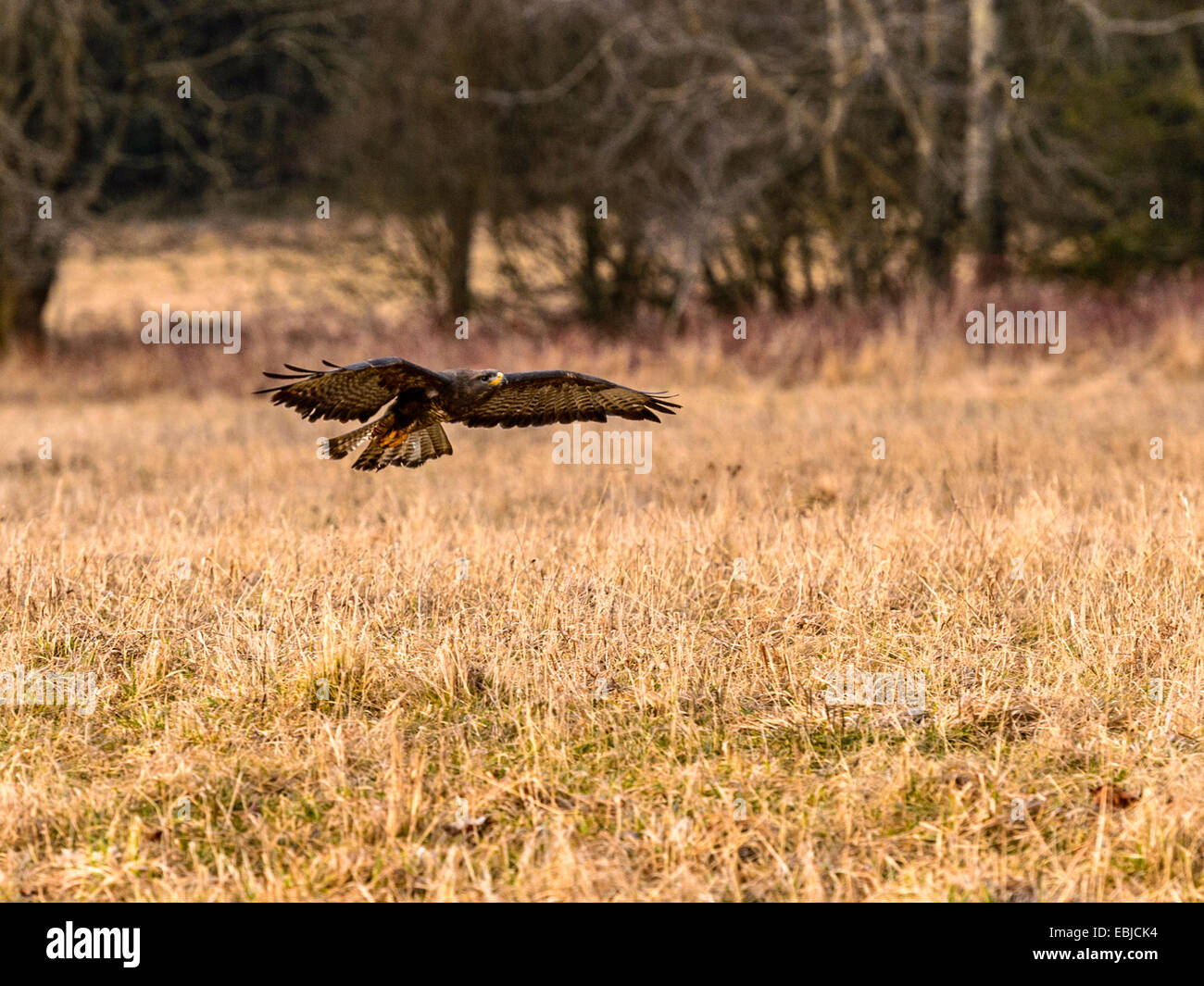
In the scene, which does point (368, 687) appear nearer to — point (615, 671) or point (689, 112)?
point (615, 671)

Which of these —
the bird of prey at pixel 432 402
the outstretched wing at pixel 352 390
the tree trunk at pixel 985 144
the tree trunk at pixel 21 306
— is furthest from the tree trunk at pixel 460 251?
the outstretched wing at pixel 352 390

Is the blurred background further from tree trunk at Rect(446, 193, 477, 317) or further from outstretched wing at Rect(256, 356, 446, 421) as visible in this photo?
outstretched wing at Rect(256, 356, 446, 421)

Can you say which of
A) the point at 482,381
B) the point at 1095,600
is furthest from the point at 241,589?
the point at 1095,600

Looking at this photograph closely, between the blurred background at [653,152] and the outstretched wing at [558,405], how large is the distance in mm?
10499

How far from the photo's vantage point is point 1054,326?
49.6 feet

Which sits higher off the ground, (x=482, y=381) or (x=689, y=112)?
(x=689, y=112)

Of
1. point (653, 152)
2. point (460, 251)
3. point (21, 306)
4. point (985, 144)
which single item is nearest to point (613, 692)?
point (985, 144)

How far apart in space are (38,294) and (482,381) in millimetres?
15293

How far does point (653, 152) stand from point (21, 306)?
29.9 ft

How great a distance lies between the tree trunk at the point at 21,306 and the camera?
1864 centimetres

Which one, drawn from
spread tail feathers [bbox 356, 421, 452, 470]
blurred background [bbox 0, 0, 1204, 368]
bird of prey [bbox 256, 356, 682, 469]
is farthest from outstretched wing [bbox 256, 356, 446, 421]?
blurred background [bbox 0, 0, 1204, 368]

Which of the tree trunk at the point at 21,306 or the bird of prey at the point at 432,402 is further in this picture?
the tree trunk at the point at 21,306

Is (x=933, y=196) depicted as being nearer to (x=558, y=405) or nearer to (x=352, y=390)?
(x=558, y=405)

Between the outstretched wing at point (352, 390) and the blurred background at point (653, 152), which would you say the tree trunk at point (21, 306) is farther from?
the outstretched wing at point (352, 390)
